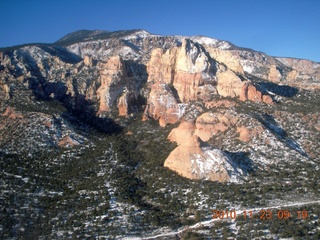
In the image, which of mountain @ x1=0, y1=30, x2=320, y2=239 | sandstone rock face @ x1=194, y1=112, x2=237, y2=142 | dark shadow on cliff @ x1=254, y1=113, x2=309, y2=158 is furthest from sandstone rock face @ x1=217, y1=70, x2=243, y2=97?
sandstone rock face @ x1=194, y1=112, x2=237, y2=142

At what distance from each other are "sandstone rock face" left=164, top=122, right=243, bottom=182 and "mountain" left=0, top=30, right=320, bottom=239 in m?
0.16

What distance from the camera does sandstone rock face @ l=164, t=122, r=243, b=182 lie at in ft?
181

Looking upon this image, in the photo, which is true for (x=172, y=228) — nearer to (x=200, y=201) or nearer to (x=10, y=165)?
(x=200, y=201)

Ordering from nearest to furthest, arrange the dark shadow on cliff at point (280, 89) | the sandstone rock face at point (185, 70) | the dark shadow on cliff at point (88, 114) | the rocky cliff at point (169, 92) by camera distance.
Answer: the rocky cliff at point (169, 92) < the dark shadow on cliff at point (88, 114) < the sandstone rock face at point (185, 70) < the dark shadow on cliff at point (280, 89)

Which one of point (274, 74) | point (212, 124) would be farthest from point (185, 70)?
point (274, 74)

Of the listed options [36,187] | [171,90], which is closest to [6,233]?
[36,187]

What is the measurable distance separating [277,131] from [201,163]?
61.0 ft

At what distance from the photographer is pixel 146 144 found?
7325cm

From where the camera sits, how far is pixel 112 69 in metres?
92.8

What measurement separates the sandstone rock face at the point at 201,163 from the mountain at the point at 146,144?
155 millimetres

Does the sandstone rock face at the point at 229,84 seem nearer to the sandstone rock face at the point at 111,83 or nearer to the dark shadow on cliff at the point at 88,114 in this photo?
the dark shadow on cliff at the point at 88,114

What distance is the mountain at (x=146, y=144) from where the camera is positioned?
46781mm

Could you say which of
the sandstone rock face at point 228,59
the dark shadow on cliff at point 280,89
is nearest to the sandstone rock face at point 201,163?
the dark shadow on cliff at point 280,89

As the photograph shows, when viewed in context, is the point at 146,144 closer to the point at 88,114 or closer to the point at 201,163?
the point at 201,163
